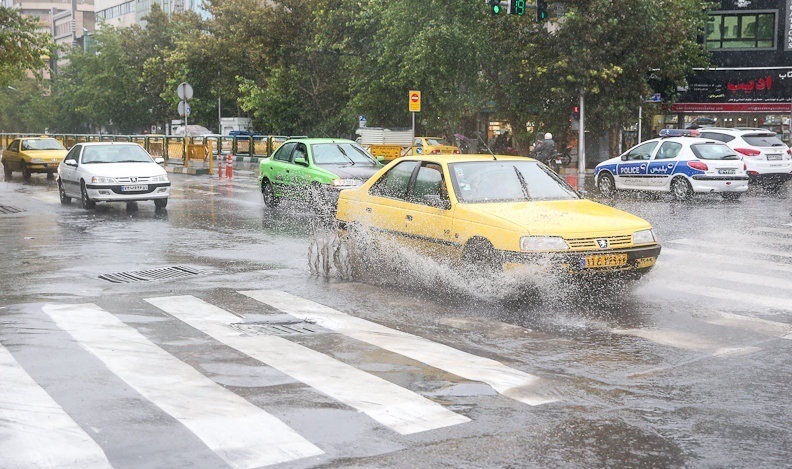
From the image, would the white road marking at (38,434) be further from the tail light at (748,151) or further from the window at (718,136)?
the window at (718,136)

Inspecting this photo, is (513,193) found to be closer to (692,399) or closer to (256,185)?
(692,399)

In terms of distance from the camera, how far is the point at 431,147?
39875mm

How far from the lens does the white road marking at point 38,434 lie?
4871 mm

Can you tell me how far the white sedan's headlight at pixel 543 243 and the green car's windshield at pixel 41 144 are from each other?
30.5m

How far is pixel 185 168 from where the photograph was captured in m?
39.0

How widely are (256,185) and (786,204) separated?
608 inches

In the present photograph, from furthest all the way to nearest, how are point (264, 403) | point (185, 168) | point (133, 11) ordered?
point (133, 11)
point (185, 168)
point (264, 403)

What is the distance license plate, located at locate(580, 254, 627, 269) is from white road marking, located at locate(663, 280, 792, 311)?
126 cm

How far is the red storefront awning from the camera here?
42.1 meters

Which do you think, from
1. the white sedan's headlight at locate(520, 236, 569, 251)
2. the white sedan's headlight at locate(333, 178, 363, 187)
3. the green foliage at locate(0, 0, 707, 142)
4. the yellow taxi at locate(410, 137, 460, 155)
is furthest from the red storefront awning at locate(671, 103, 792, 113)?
the white sedan's headlight at locate(520, 236, 569, 251)

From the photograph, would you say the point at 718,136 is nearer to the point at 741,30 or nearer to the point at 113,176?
the point at 113,176

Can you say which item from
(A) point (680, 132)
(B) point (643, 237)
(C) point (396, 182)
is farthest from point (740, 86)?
(B) point (643, 237)

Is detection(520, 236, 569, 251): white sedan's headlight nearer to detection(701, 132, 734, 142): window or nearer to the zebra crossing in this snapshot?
the zebra crossing

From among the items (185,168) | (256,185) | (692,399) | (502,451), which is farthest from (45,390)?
(185,168)
